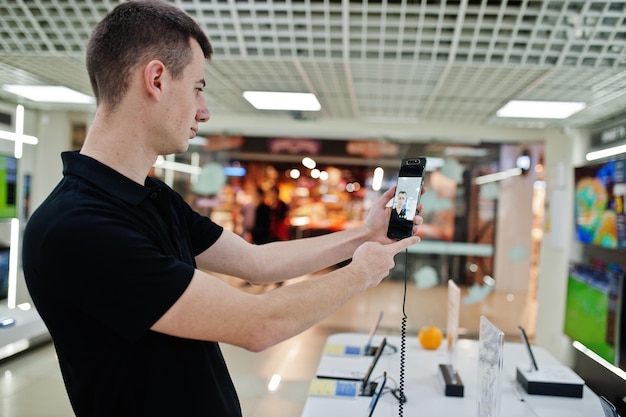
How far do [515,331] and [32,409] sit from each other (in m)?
4.37

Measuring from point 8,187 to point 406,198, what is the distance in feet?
11.4

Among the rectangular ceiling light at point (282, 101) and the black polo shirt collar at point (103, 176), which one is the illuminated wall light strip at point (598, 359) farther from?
the black polo shirt collar at point (103, 176)

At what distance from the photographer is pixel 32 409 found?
125 inches

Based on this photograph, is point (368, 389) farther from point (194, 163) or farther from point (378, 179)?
point (194, 163)

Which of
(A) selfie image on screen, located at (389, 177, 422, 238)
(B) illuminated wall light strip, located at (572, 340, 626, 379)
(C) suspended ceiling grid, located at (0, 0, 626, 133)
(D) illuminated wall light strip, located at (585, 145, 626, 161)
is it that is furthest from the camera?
(D) illuminated wall light strip, located at (585, 145, 626, 161)

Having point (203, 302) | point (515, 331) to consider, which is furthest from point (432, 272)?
point (203, 302)

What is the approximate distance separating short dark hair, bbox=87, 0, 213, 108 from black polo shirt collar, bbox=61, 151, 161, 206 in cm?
13

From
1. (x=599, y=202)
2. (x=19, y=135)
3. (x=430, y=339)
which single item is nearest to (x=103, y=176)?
(x=430, y=339)

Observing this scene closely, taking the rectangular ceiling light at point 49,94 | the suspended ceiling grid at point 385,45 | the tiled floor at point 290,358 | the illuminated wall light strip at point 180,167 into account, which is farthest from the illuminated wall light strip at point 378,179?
the rectangular ceiling light at point 49,94

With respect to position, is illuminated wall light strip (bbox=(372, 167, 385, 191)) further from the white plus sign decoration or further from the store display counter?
the white plus sign decoration

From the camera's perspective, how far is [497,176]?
5730mm

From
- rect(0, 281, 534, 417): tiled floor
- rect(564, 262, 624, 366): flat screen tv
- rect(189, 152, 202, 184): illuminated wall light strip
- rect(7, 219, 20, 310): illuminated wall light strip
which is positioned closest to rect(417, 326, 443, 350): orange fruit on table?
rect(0, 281, 534, 417): tiled floor

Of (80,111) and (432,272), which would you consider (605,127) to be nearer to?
(432,272)

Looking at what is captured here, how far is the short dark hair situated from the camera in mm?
1062
